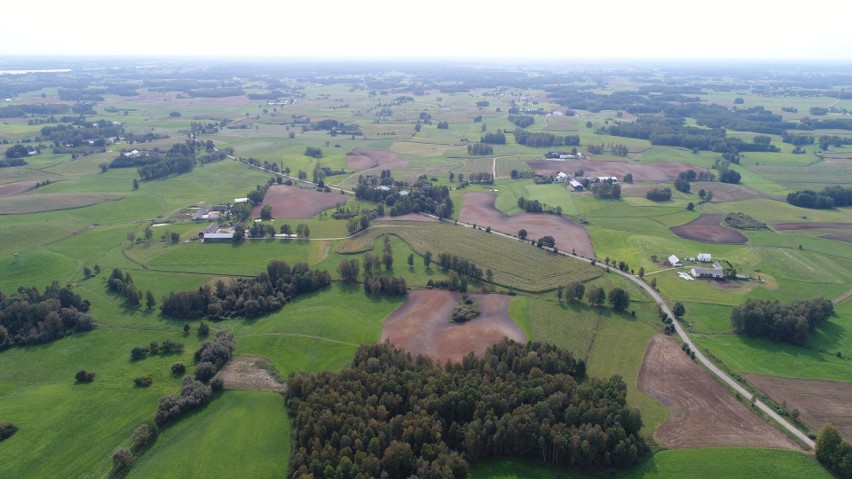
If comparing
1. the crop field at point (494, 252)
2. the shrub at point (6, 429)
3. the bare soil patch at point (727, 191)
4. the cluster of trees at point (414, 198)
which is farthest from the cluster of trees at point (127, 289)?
the bare soil patch at point (727, 191)

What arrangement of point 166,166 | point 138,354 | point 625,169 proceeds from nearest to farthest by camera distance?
point 138,354
point 166,166
point 625,169

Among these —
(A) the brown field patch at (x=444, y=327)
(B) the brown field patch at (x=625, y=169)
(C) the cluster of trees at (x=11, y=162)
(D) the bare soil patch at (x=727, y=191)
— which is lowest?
(A) the brown field patch at (x=444, y=327)

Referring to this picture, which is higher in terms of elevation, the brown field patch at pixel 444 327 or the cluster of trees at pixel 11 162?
the cluster of trees at pixel 11 162

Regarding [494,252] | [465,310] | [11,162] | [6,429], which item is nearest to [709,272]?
[494,252]

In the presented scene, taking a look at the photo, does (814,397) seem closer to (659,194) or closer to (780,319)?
(780,319)

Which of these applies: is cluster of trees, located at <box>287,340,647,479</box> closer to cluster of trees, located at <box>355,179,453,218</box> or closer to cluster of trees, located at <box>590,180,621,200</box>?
cluster of trees, located at <box>355,179,453,218</box>

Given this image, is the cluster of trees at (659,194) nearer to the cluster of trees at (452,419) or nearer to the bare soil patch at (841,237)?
the bare soil patch at (841,237)
